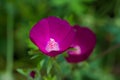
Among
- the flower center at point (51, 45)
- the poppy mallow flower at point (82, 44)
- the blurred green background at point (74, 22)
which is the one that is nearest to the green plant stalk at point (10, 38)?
the blurred green background at point (74, 22)

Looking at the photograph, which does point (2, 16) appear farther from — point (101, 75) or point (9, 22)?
point (101, 75)


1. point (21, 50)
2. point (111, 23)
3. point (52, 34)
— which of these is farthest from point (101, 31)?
point (52, 34)

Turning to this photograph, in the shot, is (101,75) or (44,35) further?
(101,75)

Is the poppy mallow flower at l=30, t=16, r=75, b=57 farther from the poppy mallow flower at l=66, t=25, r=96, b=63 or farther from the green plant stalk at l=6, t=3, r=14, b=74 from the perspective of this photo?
the green plant stalk at l=6, t=3, r=14, b=74

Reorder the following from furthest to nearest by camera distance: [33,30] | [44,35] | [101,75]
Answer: [101,75], [44,35], [33,30]

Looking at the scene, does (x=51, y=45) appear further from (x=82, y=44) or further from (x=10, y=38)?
(x=10, y=38)
